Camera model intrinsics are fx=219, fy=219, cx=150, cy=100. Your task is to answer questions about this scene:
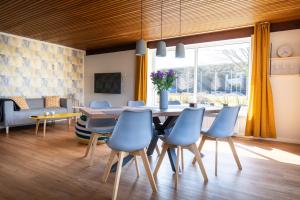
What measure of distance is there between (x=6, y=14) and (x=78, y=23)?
1.35 meters

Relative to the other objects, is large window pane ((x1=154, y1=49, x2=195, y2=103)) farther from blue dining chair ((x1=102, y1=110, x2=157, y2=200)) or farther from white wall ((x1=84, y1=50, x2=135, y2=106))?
blue dining chair ((x1=102, y1=110, x2=157, y2=200))

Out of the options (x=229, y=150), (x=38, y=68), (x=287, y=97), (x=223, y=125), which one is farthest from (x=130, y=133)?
(x=38, y=68)

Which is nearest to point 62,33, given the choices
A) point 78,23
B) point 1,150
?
point 78,23

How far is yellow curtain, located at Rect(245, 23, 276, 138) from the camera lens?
4605mm

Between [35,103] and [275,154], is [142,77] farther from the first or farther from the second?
[275,154]

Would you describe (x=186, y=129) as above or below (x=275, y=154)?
above

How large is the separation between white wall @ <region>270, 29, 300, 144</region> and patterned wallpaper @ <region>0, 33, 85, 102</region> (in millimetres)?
6094

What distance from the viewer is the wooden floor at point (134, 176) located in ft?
7.07

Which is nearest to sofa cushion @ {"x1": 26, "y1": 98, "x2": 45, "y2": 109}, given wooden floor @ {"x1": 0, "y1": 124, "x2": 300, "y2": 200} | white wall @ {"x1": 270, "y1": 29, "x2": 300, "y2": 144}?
wooden floor @ {"x1": 0, "y1": 124, "x2": 300, "y2": 200}

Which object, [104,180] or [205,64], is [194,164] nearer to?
[104,180]

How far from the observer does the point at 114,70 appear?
23.7 ft

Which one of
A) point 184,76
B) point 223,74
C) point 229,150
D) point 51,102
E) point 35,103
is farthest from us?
point 51,102

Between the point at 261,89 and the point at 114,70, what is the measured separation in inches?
175

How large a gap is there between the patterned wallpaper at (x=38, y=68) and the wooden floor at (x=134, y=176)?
274 cm
